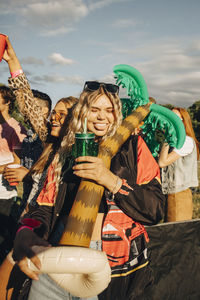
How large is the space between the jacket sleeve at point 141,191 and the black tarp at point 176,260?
1.36 m

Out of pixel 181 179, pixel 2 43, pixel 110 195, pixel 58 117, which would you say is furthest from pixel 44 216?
pixel 181 179

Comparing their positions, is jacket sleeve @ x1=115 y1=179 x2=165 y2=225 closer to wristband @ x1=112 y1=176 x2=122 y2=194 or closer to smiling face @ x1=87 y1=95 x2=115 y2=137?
wristband @ x1=112 y1=176 x2=122 y2=194

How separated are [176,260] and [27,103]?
234 cm

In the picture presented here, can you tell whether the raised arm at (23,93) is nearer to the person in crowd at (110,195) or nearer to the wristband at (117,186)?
the person in crowd at (110,195)

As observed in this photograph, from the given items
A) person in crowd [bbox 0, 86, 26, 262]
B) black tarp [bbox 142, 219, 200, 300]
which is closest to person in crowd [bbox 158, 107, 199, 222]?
black tarp [bbox 142, 219, 200, 300]

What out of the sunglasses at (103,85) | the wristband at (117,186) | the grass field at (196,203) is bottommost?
the grass field at (196,203)

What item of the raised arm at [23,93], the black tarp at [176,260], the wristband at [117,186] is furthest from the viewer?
the black tarp at [176,260]

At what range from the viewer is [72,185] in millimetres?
1556

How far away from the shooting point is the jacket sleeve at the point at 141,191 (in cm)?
130

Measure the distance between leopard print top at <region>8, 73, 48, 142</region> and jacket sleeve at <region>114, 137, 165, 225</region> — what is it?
43.7 inches

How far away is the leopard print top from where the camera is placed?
81.8 inches

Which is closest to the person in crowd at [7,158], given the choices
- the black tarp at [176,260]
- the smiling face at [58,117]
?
the smiling face at [58,117]

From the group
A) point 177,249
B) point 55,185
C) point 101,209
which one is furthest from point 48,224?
point 177,249

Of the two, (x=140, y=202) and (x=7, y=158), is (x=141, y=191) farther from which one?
(x=7, y=158)
